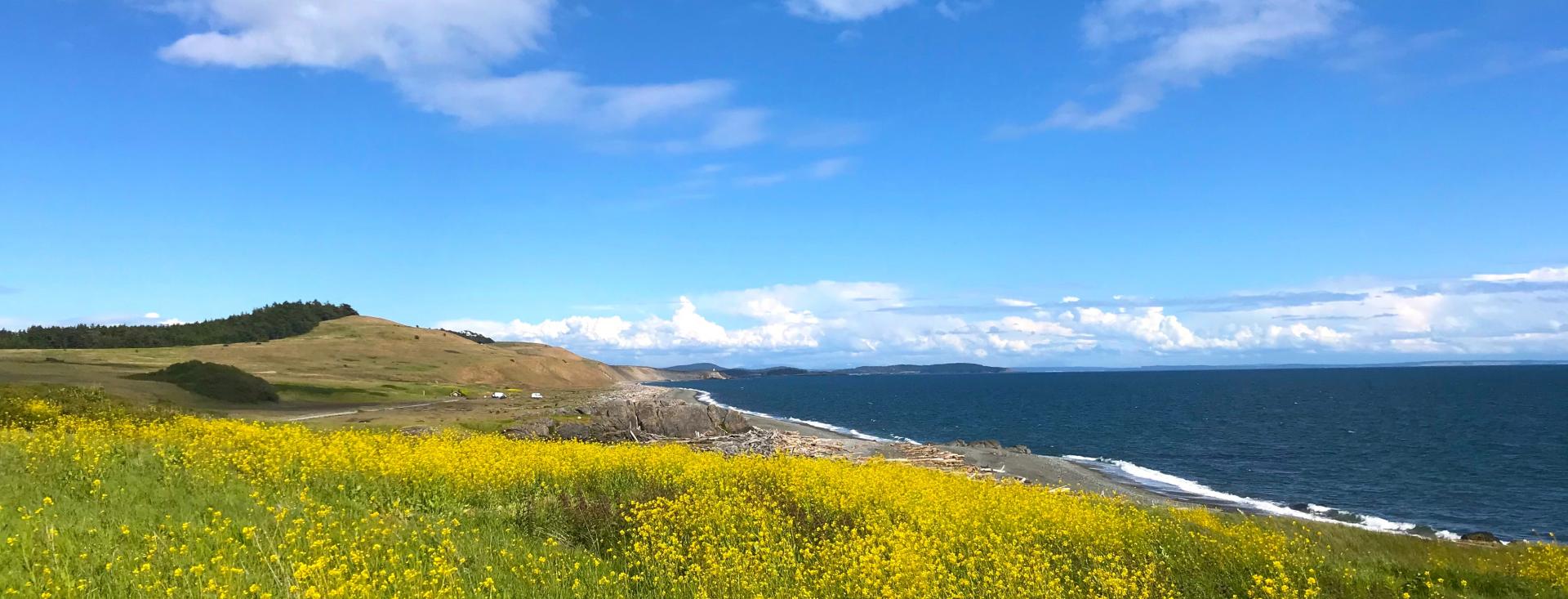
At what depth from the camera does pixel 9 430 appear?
1641 centimetres

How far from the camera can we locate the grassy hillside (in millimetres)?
61750

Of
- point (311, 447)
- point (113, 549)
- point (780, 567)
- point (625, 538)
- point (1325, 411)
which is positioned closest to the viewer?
point (113, 549)

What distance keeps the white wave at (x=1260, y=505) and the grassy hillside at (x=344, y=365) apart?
54.8 m

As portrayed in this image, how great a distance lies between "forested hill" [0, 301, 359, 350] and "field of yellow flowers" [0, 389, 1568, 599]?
126998mm

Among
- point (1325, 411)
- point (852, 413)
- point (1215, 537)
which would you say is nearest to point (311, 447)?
point (1215, 537)

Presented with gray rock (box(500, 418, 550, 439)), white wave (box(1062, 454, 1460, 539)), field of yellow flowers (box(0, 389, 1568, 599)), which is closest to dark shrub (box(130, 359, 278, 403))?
gray rock (box(500, 418, 550, 439))

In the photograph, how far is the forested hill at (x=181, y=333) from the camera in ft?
382

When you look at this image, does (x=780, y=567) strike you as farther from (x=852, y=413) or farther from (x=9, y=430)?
(x=852, y=413)

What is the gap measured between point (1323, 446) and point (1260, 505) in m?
29.5

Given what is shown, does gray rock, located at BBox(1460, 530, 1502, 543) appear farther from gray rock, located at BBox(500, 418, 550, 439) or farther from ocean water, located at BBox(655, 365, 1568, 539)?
gray rock, located at BBox(500, 418, 550, 439)

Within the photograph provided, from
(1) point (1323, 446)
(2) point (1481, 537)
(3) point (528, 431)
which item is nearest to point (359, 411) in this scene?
(3) point (528, 431)

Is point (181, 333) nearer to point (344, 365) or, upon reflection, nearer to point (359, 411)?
point (344, 365)

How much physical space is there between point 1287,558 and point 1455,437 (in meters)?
68.8

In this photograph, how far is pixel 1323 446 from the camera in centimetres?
6025
